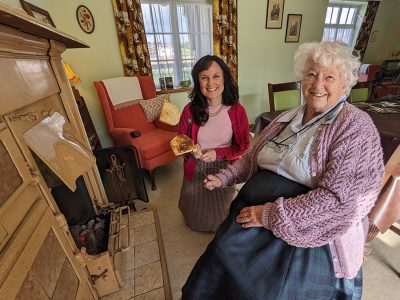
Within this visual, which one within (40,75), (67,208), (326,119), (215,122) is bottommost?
(67,208)

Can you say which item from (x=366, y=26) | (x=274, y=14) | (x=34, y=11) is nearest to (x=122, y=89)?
Result: (x=34, y=11)

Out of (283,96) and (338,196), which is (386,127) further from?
(338,196)

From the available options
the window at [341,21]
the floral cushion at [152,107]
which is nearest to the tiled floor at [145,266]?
the floral cushion at [152,107]

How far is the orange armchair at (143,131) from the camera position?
6.91 feet

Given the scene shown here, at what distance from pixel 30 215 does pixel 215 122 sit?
1.12 metres

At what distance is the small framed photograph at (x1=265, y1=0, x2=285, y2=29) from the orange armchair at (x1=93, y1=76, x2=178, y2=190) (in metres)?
2.17

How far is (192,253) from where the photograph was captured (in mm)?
1492

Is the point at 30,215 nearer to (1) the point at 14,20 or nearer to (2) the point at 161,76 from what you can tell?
(1) the point at 14,20

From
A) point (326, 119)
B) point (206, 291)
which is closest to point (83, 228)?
point (206, 291)

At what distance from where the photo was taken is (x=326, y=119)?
32.5 inches

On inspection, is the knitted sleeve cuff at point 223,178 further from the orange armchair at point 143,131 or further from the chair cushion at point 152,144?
the chair cushion at point 152,144

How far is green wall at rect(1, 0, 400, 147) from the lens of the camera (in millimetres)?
2479

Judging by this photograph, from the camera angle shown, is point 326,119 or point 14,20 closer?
point 14,20

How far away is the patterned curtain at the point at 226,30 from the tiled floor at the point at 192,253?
237 centimetres
